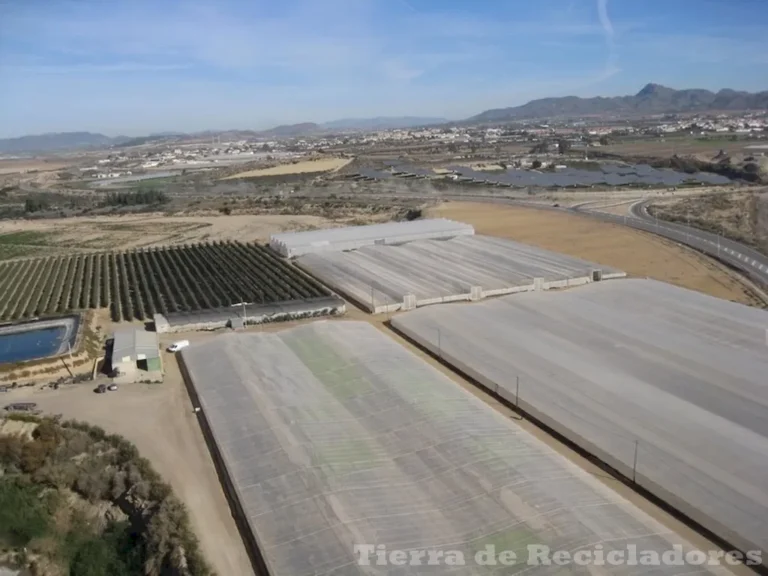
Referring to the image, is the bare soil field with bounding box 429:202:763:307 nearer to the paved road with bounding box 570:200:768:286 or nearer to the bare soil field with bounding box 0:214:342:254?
the paved road with bounding box 570:200:768:286

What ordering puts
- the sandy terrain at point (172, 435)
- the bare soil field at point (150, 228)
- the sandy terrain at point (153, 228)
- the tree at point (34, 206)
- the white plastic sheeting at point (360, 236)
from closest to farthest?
the sandy terrain at point (172, 435)
the white plastic sheeting at point (360, 236)
the bare soil field at point (150, 228)
the sandy terrain at point (153, 228)
the tree at point (34, 206)

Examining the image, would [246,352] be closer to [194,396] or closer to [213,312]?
[194,396]

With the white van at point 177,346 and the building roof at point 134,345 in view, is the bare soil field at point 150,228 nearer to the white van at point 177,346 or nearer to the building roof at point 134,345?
the building roof at point 134,345

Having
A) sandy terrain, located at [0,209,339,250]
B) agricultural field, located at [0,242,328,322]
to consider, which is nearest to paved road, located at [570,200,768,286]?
agricultural field, located at [0,242,328,322]

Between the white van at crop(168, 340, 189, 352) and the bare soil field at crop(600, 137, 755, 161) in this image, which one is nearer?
the white van at crop(168, 340, 189, 352)

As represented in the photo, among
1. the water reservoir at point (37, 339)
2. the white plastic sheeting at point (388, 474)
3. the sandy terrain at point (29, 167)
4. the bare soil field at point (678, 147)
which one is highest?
the bare soil field at point (678, 147)

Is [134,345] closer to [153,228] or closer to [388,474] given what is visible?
[388,474]

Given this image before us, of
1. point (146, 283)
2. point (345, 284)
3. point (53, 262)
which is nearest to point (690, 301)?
point (345, 284)

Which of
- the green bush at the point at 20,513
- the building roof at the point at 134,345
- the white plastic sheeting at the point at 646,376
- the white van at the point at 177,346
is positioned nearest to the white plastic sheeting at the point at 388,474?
the white plastic sheeting at the point at 646,376
